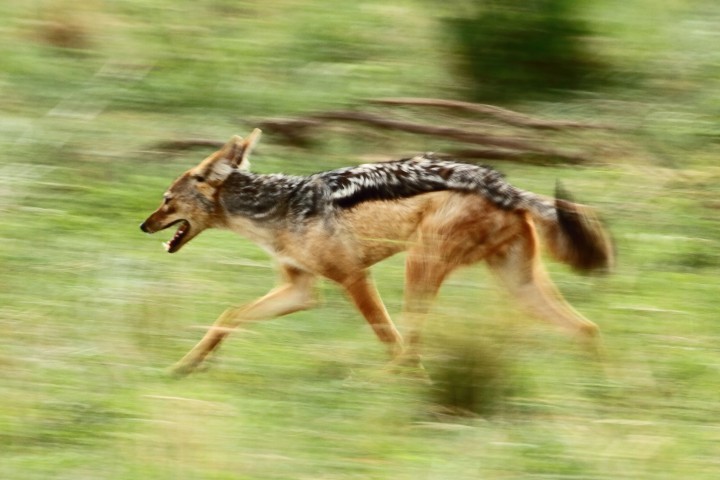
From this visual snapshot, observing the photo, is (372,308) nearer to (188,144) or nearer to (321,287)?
(321,287)

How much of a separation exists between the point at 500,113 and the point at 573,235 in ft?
9.33

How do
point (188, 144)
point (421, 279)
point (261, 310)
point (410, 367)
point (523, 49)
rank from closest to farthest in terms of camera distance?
point (410, 367)
point (421, 279)
point (261, 310)
point (188, 144)
point (523, 49)

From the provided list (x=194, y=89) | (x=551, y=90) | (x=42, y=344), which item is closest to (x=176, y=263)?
(x=42, y=344)

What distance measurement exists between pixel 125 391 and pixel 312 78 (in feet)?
15.0

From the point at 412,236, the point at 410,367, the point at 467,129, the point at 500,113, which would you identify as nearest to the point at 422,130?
the point at 467,129

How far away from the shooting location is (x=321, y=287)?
25.0 feet

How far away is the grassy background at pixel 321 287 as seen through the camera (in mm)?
5441

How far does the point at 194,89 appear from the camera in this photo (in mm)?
9984

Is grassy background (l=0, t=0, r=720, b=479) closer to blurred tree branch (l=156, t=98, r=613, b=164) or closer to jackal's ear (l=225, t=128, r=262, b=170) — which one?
blurred tree branch (l=156, t=98, r=613, b=164)

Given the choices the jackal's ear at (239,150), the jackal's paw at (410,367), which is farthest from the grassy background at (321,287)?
the jackal's ear at (239,150)

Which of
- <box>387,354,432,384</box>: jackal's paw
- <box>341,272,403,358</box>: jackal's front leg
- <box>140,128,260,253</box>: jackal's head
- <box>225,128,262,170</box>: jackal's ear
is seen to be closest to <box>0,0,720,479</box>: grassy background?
<box>387,354,432,384</box>: jackal's paw

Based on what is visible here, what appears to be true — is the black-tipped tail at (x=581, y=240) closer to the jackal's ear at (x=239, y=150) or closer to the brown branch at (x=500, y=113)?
the jackal's ear at (x=239, y=150)

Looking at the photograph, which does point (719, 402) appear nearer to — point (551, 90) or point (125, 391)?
point (125, 391)

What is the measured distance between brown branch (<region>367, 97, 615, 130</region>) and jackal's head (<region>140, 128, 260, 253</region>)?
253 centimetres
